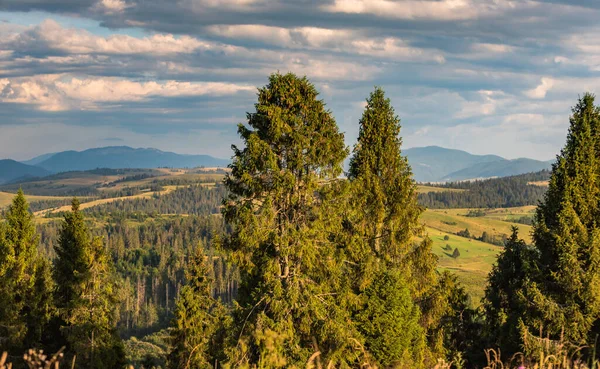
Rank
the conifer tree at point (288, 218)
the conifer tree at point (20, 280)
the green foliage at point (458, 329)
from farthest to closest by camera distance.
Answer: the conifer tree at point (20, 280), the green foliage at point (458, 329), the conifer tree at point (288, 218)

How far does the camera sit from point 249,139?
63.7ft

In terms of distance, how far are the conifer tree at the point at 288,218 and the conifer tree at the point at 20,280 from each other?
23204mm

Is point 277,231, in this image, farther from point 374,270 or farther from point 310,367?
point 310,367

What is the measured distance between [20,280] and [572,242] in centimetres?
3499

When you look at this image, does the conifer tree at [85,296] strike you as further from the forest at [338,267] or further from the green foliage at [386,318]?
the green foliage at [386,318]

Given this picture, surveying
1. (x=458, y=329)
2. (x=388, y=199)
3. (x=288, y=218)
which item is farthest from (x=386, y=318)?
(x=458, y=329)

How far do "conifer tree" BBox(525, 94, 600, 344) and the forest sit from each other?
67 mm

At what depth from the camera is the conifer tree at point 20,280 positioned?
35656 millimetres

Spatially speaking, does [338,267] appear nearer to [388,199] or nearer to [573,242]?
[388,199]

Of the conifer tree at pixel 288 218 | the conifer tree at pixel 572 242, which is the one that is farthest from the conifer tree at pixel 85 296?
the conifer tree at pixel 572 242

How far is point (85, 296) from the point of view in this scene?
34562 mm

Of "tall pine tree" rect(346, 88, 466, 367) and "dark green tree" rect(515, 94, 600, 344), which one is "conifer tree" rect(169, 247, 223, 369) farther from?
"dark green tree" rect(515, 94, 600, 344)

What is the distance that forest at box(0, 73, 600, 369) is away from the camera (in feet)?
63.7

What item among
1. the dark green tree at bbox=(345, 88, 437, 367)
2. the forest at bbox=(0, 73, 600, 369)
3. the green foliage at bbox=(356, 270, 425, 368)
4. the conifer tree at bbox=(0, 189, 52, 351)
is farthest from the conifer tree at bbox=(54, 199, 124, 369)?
the dark green tree at bbox=(345, 88, 437, 367)
